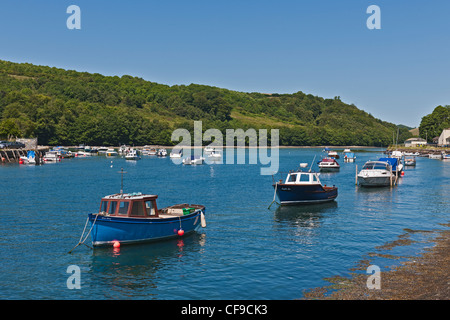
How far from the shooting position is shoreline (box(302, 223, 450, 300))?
23766 millimetres

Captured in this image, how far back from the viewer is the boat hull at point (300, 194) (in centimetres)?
5641

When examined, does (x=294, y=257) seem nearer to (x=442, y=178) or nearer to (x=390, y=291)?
(x=390, y=291)

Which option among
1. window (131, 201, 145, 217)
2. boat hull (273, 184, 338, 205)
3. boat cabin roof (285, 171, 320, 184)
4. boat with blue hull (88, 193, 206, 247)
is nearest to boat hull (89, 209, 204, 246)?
boat with blue hull (88, 193, 206, 247)

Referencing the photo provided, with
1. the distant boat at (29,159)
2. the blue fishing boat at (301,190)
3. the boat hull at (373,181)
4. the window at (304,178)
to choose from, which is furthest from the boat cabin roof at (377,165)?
the distant boat at (29,159)

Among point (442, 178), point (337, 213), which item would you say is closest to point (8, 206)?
point (337, 213)

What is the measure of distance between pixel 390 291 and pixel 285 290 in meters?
6.08

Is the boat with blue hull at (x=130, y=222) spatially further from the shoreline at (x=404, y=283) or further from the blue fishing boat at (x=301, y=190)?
the blue fishing boat at (x=301, y=190)

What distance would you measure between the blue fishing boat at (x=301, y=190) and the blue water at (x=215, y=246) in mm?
1387

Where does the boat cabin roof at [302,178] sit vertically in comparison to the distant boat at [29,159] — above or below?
below

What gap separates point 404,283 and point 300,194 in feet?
102

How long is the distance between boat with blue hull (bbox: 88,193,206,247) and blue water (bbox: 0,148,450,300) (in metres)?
0.89

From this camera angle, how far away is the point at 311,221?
48344mm

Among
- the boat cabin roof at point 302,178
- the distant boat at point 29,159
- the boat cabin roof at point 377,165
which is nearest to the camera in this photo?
the boat cabin roof at point 302,178
